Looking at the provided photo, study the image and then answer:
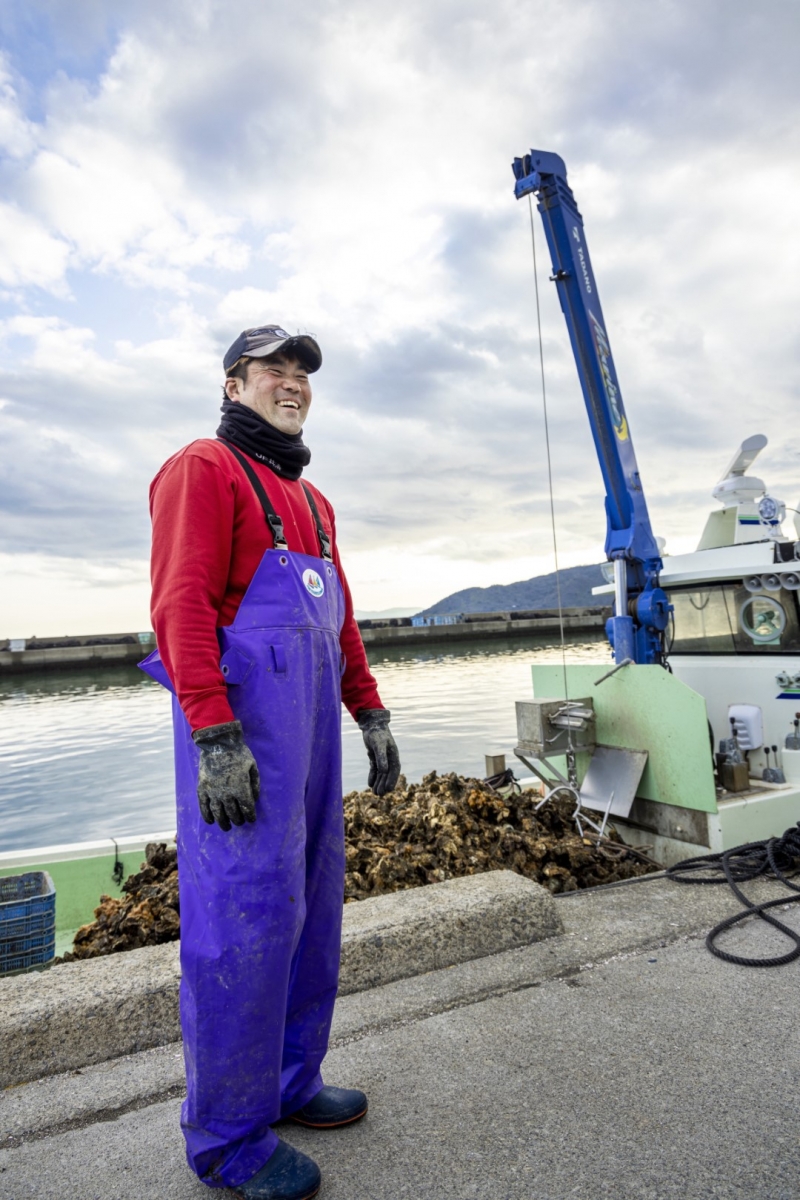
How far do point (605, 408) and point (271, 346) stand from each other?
5084 millimetres

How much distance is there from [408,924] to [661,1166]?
1.29 meters

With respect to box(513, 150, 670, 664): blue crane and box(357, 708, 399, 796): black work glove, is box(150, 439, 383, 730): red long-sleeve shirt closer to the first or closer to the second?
box(357, 708, 399, 796): black work glove

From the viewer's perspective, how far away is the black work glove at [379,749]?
2350 millimetres

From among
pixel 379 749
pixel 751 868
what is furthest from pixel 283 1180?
pixel 751 868

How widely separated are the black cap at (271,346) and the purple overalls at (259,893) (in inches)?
12.1

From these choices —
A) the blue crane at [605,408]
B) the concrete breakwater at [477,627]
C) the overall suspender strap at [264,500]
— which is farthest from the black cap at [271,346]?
the concrete breakwater at [477,627]

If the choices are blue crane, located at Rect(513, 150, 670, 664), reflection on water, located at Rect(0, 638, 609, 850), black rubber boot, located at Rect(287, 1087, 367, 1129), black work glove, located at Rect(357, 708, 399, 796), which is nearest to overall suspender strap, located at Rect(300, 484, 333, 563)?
black work glove, located at Rect(357, 708, 399, 796)

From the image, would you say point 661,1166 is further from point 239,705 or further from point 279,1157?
point 239,705

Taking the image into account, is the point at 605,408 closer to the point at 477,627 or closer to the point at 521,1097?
the point at 521,1097

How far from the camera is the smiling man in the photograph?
67.1 inches

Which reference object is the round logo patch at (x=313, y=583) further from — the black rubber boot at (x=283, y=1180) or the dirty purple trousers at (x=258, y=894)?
the black rubber boot at (x=283, y=1180)

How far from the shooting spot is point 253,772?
67.3 inches

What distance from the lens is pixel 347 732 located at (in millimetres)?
18719

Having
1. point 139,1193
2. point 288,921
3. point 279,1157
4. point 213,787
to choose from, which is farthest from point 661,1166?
point 213,787
